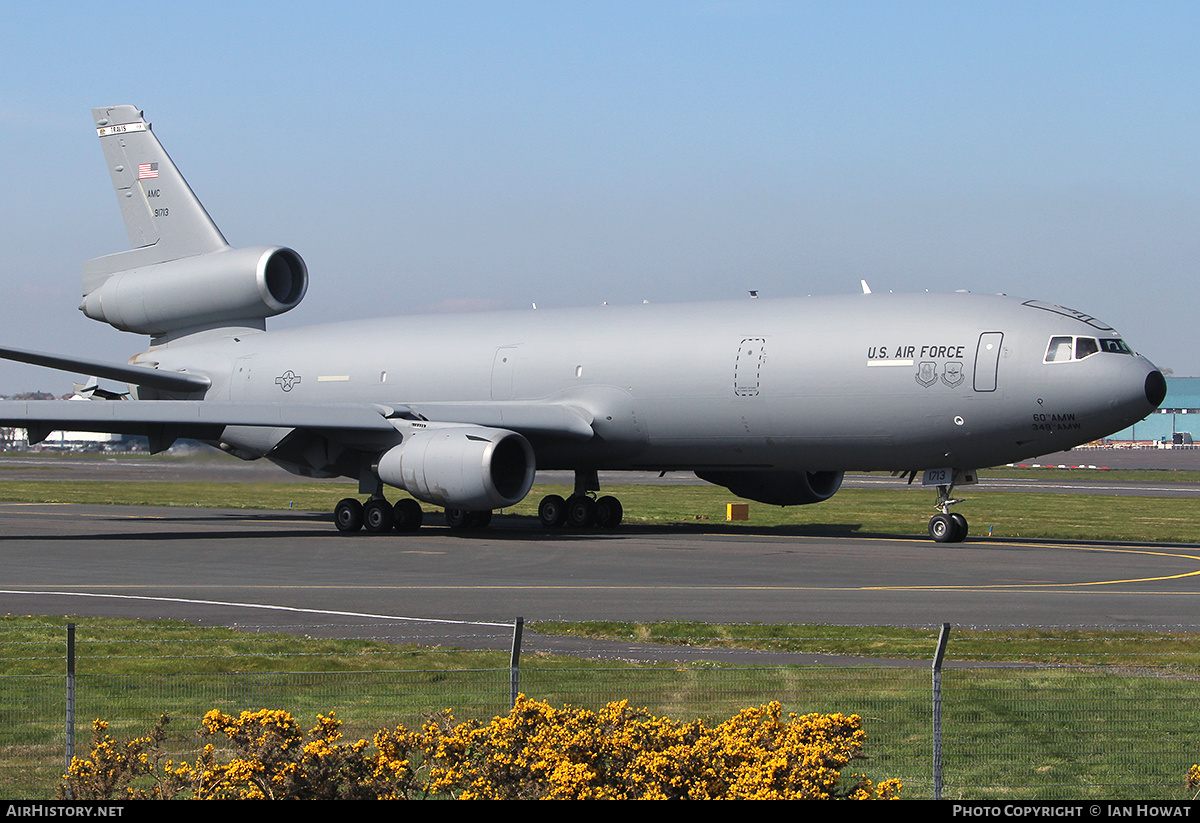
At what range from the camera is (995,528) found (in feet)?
115

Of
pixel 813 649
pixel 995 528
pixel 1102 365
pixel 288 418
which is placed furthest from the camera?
pixel 995 528

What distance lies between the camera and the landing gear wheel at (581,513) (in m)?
33.0

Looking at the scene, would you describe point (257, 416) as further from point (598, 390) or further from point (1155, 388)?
point (1155, 388)

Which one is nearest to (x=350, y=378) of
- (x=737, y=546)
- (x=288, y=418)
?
(x=288, y=418)

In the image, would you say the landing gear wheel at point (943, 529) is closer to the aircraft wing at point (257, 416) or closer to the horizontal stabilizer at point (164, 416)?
the aircraft wing at point (257, 416)

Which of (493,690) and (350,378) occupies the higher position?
(350,378)

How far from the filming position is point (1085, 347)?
25719mm

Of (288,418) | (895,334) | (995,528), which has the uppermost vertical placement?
(895,334)

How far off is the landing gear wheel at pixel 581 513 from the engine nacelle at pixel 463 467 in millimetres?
3523

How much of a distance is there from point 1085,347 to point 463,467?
1280 cm

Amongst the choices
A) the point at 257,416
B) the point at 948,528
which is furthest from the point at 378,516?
the point at 948,528

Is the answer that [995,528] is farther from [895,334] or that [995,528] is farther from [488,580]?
[488,580]
